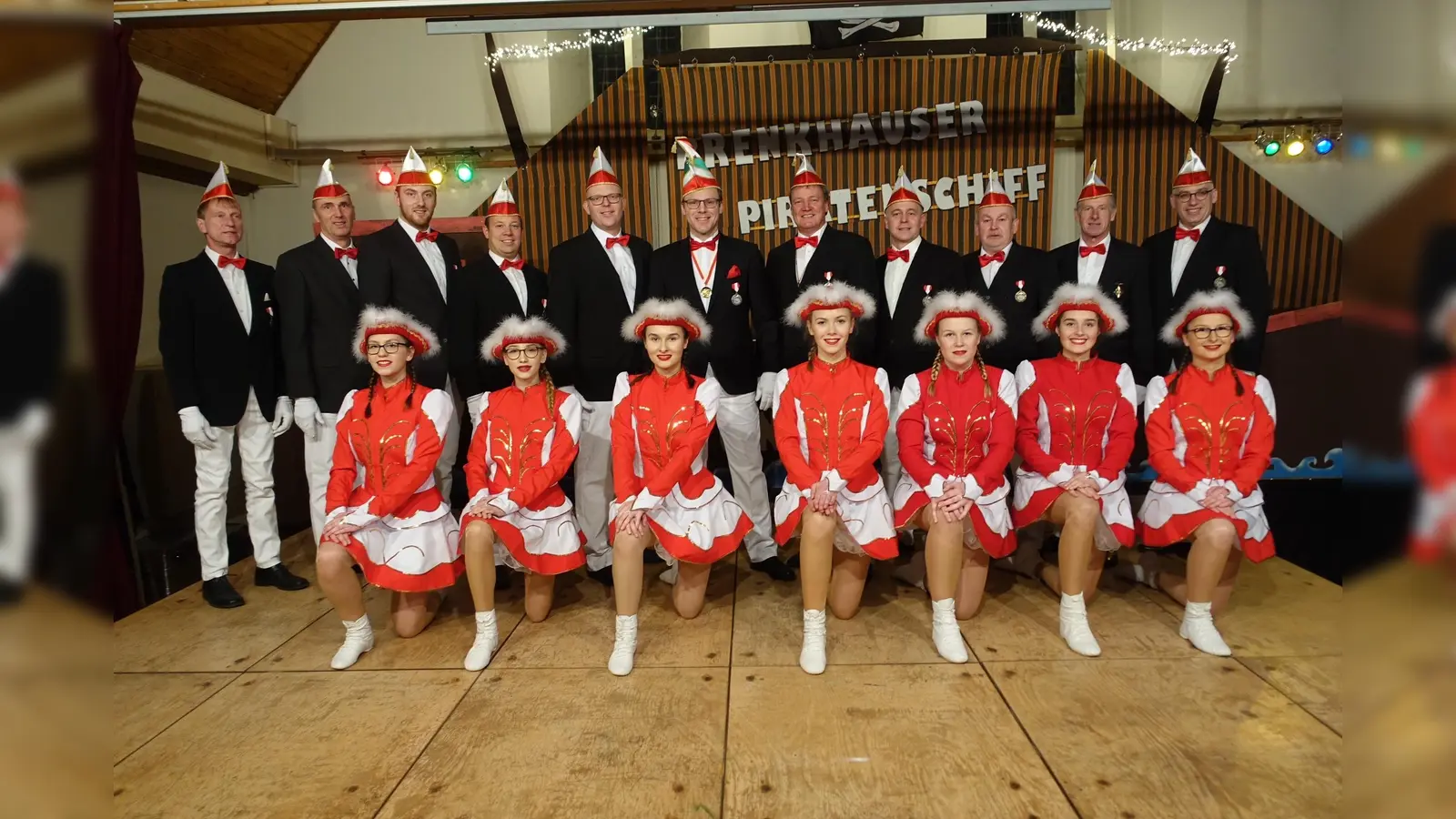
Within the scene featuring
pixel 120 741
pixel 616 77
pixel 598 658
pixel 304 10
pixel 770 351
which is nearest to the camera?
pixel 120 741

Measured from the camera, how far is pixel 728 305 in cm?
343

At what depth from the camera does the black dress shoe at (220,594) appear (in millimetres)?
3471

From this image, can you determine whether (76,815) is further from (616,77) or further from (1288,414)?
(616,77)

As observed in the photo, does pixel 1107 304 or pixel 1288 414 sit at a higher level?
pixel 1107 304

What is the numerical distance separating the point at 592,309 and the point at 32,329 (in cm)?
318

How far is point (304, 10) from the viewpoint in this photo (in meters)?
3.19

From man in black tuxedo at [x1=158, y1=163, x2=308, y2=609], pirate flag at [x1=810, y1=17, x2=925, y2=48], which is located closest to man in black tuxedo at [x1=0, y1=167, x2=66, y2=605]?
man in black tuxedo at [x1=158, y1=163, x2=308, y2=609]

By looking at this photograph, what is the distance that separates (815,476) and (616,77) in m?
4.70

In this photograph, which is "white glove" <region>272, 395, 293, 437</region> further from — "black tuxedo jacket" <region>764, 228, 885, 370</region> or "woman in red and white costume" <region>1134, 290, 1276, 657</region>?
"woman in red and white costume" <region>1134, 290, 1276, 657</region>

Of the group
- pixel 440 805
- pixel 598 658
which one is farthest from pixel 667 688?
pixel 440 805

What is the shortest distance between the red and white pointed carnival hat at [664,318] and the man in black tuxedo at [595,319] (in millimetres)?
402

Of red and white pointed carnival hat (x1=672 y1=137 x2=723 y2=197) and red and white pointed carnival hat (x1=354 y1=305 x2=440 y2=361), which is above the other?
red and white pointed carnival hat (x1=672 y1=137 x2=723 y2=197)

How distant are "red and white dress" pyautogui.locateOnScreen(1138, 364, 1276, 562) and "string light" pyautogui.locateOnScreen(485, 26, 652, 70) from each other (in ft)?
16.6

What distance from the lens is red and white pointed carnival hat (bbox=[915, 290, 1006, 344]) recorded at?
9.55ft
